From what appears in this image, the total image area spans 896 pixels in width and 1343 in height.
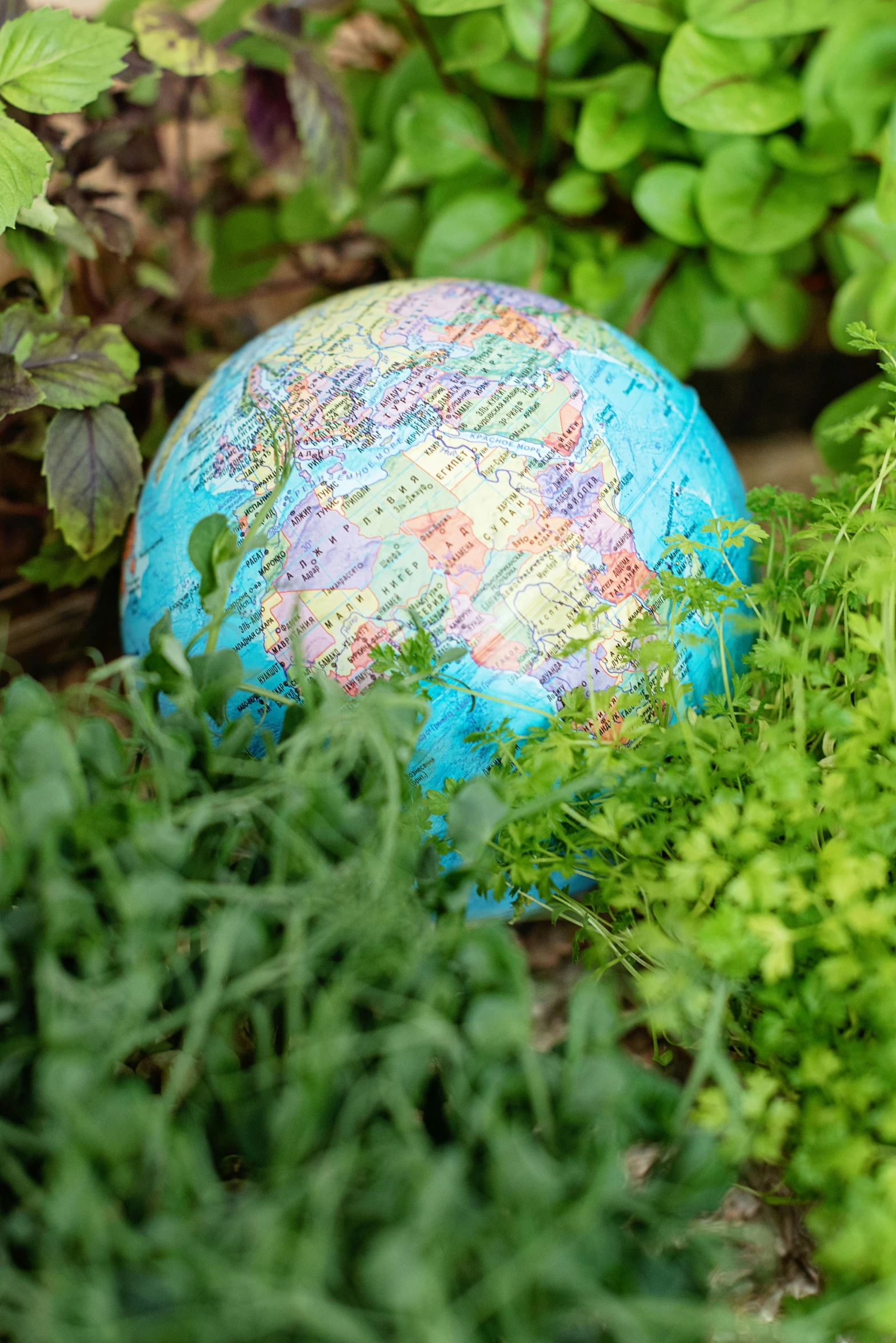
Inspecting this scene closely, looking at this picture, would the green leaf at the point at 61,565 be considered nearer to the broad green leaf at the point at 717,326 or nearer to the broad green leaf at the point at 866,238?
the broad green leaf at the point at 717,326

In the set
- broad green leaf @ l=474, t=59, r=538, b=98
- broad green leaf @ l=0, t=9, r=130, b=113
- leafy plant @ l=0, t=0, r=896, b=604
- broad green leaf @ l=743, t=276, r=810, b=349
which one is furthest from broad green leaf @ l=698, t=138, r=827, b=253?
broad green leaf @ l=0, t=9, r=130, b=113

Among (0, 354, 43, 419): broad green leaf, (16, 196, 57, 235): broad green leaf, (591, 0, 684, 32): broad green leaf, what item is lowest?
(0, 354, 43, 419): broad green leaf

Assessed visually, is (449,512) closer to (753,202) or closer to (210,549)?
(210,549)

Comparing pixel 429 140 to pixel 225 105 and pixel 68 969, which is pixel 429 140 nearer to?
pixel 225 105

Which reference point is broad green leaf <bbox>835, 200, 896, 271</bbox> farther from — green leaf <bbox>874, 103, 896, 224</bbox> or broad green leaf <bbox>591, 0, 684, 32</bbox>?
broad green leaf <bbox>591, 0, 684, 32</bbox>

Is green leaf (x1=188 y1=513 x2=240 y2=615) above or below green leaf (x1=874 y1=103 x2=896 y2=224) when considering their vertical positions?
below

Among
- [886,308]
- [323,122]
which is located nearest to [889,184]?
[886,308]
